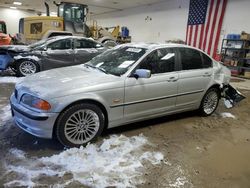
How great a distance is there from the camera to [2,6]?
2297 centimetres

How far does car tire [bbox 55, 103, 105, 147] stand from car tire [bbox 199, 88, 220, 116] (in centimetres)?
221

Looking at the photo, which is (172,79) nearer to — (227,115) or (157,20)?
(227,115)

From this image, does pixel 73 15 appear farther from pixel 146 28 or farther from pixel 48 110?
pixel 48 110

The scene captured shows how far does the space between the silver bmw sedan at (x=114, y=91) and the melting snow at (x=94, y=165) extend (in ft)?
0.87

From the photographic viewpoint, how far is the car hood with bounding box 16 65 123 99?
2.87 metres

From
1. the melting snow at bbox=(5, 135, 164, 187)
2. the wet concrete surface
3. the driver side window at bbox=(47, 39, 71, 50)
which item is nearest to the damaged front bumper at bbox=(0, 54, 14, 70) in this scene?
the driver side window at bbox=(47, 39, 71, 50)

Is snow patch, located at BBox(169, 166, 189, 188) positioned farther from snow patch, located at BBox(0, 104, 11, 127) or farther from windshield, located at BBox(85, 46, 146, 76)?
snow patch, located at BBox(0, 104, 11, 127)

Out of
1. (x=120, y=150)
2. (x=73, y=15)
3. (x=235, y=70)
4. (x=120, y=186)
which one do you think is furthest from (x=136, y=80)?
(x=73, y=15)

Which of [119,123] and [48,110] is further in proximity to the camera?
[119,123]

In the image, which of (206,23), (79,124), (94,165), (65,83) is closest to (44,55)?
(65,83)

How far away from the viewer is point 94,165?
2.72m

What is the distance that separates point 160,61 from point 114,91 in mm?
1031

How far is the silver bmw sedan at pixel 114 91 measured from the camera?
287 centimetres

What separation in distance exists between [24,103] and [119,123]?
1310 millimetres
